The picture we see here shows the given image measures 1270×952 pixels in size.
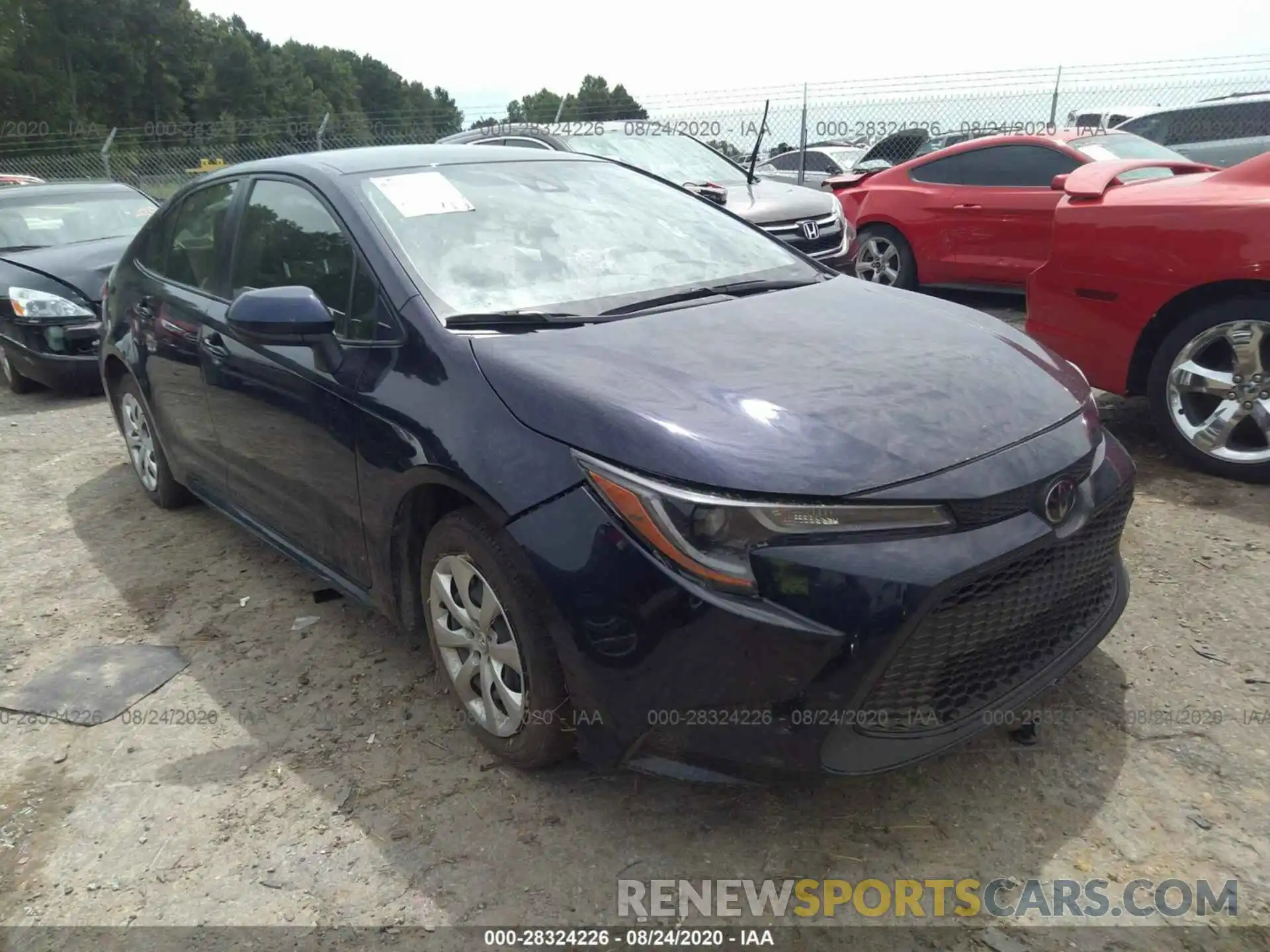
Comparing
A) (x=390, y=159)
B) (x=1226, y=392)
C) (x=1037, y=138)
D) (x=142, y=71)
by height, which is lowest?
(x=1226, y=392)

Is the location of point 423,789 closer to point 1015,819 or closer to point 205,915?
point 205,915

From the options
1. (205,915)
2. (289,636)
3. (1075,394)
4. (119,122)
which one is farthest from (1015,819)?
(119,122)

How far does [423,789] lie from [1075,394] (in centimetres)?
204

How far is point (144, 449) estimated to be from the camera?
15.0ft

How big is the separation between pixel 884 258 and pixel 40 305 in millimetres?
6741

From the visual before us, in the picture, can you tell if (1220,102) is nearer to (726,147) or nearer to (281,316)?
(726,147)

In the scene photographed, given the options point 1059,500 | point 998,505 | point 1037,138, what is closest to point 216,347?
point 998,505

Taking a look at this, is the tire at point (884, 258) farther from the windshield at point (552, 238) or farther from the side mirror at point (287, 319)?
the side mirror at point (287, 319)

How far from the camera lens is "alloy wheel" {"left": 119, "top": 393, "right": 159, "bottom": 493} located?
4.44m

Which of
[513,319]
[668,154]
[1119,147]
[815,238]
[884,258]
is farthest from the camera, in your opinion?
[668,154]

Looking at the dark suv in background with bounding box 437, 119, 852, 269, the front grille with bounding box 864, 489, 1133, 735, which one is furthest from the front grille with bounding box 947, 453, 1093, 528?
the dark suv in background with bounding box 437, 119, 852, 269

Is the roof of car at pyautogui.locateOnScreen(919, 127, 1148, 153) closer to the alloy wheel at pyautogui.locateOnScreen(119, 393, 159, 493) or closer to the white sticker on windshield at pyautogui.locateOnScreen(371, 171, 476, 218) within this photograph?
the white sticker on windshield at pyautogui.locateOnScreen(371, 171, 476, 218)

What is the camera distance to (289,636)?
10.9 ft

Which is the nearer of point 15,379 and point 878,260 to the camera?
point 15,379
